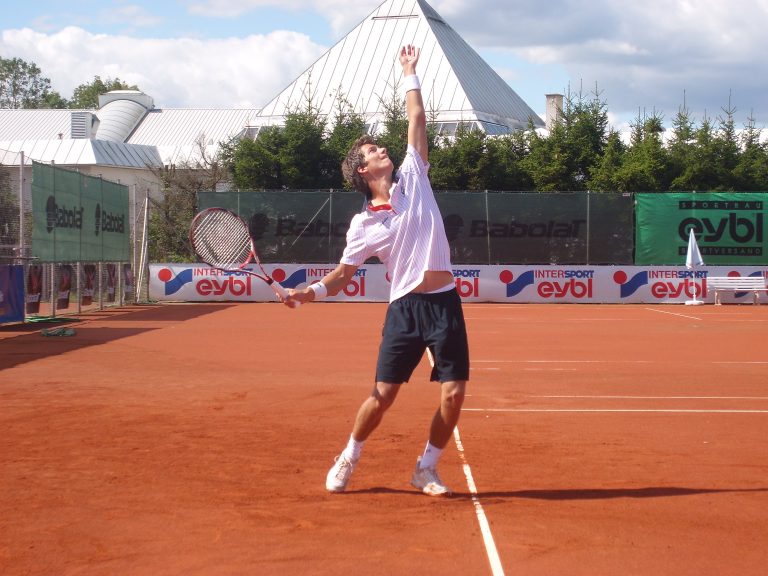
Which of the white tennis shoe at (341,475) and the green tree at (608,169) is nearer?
the white tennis shoe at (341,475)

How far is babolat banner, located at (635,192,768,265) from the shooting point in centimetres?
2762

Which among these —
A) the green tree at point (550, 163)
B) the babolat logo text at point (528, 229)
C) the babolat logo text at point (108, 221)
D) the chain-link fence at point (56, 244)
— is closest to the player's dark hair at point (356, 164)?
the chain-link fence at point (56, 244)

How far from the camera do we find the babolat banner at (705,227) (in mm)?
27625

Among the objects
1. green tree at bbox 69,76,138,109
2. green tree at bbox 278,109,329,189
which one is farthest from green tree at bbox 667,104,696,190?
green tree at bbox 69,76,138,109

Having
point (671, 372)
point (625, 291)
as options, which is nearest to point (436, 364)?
point (671, 372)

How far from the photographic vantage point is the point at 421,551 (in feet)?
15.3

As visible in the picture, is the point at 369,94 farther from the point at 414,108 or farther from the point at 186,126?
Result: the point at 414,108

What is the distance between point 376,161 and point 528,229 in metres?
22.7

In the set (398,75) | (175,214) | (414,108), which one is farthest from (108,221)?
(398,75)

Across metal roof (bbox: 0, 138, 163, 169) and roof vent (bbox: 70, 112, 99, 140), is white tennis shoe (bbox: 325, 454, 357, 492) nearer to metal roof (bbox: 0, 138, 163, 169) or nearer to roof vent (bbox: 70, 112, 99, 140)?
metal roof (bbox: 0, 138, 163, 169)

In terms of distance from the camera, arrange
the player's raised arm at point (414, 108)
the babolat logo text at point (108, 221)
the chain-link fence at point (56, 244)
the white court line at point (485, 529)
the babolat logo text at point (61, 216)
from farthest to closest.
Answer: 1. the babolat logo text at point (108, 221)
2. the babolat logo text at point (61, 216)
3. the chain-link fence at point (56, 244)
4. the player's raised arm at point (414, 108)
5. the white court line at point (485, 529)

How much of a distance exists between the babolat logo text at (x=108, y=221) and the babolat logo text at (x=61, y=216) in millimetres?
1414

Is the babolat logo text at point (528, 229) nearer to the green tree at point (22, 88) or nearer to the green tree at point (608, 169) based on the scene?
the green tree at point (608, 169)

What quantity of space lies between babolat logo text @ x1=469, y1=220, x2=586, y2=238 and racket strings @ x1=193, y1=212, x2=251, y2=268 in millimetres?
20277
